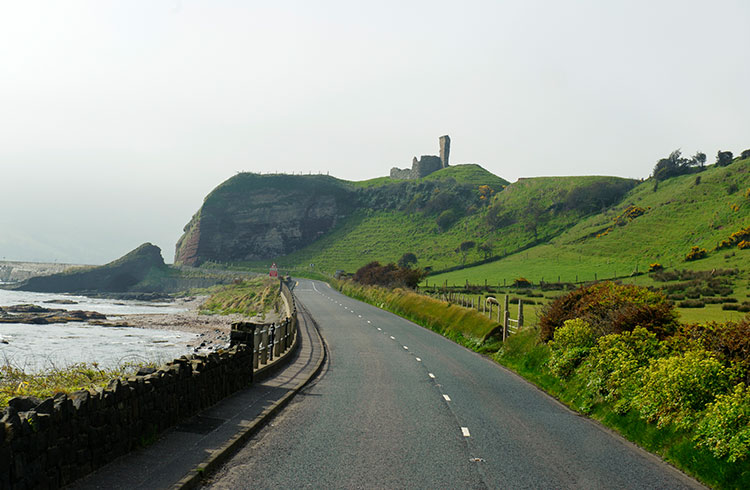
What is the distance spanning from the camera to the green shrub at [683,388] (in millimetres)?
11547

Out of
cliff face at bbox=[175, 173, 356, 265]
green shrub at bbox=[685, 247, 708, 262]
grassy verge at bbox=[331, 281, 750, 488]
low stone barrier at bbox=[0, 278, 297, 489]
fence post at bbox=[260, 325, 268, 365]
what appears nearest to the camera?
low stone barrier at bbox=[0, 278, 297, 489]

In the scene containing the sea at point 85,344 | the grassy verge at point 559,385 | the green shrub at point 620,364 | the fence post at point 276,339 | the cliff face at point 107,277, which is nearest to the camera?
the grassy verge at point 559,385

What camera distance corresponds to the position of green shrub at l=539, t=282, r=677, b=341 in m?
17.8

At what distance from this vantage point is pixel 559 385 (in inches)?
737

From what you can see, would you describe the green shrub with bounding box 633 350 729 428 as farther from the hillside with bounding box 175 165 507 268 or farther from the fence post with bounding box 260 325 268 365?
the hillside with bounding box 175 165 507 268

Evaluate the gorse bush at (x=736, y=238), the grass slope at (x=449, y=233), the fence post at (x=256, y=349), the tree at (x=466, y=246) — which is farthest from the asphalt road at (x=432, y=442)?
the tree at (x=466, y=246)

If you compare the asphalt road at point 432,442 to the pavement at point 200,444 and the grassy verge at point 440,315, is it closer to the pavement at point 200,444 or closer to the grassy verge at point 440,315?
the pavement at point 200,444

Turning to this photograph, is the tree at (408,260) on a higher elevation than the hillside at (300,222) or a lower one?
lower

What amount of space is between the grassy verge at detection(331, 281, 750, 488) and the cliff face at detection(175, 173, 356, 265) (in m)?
133

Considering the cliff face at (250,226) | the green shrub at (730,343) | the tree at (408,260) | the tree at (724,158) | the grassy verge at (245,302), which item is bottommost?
the grassy verge at (245,302)

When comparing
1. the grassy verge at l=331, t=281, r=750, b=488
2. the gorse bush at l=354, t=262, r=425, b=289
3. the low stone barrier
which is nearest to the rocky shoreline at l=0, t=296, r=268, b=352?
the grassy verge at l=331, t=281, r=750, b=488

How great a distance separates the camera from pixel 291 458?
31.8ft

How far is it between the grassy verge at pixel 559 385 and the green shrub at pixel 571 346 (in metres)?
0.43

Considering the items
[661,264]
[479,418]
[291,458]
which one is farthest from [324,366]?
[661,264]
